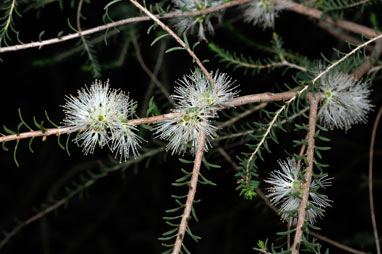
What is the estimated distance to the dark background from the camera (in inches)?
83.7

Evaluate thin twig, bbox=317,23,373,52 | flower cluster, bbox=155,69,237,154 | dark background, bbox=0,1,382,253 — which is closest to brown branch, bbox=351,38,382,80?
thin twig, bbox=317,23,373,52

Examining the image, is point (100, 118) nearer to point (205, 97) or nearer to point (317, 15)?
point (205, 97)

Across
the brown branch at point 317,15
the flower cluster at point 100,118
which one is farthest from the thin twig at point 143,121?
the brown branch at point 317,15

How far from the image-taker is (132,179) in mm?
2422

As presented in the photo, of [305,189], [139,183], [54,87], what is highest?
[54,87]

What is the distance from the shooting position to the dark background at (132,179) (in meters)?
2.13

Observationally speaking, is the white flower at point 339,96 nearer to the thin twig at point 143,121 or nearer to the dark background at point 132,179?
the thin twig at point 143,121

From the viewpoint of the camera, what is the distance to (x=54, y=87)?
2326 millimetres

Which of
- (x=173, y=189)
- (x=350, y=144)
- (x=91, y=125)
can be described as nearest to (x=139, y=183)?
(x=173, y=189)

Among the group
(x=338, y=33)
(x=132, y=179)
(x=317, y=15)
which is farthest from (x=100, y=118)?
(x=132, y=179)

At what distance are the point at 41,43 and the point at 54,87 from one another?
4.81 ft

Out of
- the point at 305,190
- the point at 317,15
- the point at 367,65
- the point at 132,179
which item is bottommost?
the point at 305,190

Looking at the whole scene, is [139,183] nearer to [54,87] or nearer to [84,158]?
[84,158]

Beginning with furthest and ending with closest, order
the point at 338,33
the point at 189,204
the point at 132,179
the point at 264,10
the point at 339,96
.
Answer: the point at 132,179 → the point at 338,33 → the point at 264,10 → the point at 339,96 → the point at 189,204
